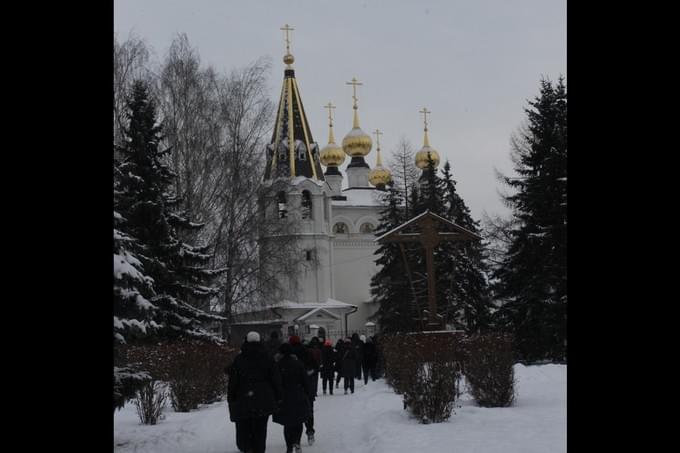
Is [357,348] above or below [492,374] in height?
below

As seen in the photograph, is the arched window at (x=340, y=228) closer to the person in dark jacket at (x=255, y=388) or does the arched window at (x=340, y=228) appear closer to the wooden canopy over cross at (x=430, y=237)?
the wooden canopy over cross at (x=430, y=237)

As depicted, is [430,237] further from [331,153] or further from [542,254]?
[331,153]

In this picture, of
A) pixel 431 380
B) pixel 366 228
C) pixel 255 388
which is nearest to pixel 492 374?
pixel 431 380

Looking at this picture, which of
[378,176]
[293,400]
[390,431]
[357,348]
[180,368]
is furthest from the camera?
[378,176]

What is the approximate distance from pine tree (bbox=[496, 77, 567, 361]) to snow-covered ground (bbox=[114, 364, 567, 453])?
28.0ft

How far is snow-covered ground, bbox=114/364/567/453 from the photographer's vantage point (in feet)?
31.8

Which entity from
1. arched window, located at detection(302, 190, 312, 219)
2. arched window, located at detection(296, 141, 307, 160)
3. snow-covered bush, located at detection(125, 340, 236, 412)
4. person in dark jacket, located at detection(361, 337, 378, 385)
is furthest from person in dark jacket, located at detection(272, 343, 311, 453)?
arched window, located at detection(302, 190, 312, 219)

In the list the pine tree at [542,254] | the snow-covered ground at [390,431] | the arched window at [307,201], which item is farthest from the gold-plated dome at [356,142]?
the snow-covered ground at [390,431]

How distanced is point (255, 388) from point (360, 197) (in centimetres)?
5818

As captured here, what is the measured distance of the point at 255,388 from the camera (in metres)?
8.88

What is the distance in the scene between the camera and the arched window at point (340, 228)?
64812 millimetres
